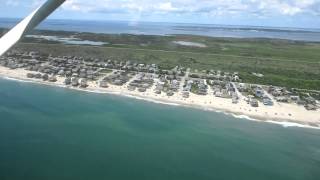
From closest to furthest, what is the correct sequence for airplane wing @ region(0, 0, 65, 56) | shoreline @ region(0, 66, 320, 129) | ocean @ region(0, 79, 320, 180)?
airplane wing @ region(0, 0, 65, 56)
ocean @ region(0, 79, 320, 180)
shoreline @ region(0, 66, 320, 129)

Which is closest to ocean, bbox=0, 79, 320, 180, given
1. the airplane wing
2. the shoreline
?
the shoreline

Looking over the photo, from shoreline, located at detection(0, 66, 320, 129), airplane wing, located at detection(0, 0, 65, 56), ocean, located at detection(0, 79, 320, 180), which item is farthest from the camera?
shoreline, located at detection(0, 66, 320, 129)

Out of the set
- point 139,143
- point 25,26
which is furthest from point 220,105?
point 25,26

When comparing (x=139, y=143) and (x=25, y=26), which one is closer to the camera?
(x=25, y=26)

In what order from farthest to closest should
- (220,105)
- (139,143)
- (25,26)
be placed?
(220,105)
(139,143)
(25,26)

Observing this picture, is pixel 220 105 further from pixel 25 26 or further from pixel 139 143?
pixel 25 26

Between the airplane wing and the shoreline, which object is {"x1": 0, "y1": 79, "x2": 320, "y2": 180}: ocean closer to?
the shoreline

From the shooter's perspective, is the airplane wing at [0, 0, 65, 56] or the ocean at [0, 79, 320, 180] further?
the ocean at [0, 79, 320, 180]

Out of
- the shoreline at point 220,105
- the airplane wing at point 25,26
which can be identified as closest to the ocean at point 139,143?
the shoreline at point 220,105

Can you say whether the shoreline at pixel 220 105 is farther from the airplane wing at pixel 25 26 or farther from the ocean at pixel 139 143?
the airplane wing at pixel 25 26
